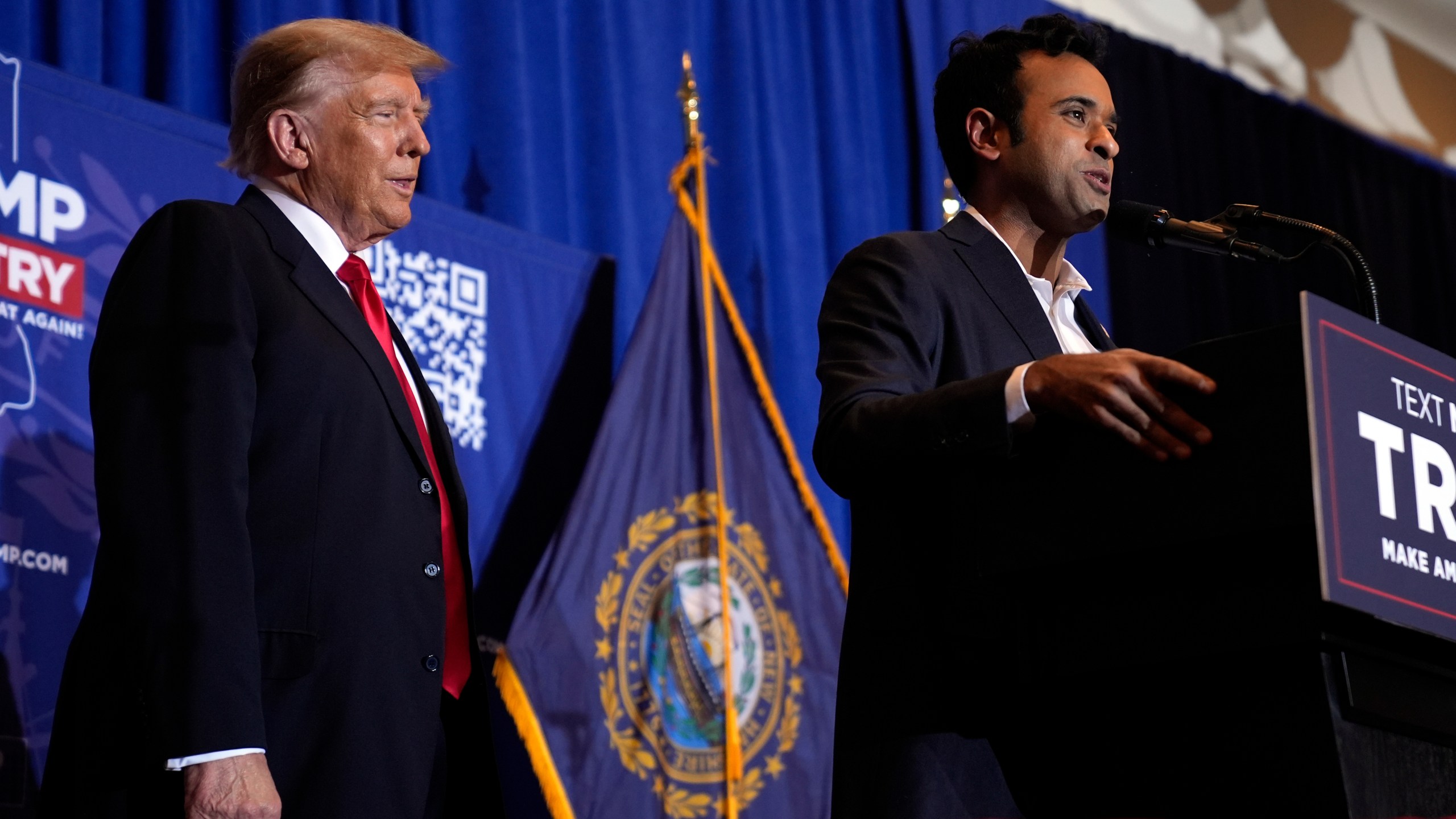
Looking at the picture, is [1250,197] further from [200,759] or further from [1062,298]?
[200,759]

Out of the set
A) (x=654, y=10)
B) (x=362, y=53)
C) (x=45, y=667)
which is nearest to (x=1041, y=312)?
(x=362, y=53)

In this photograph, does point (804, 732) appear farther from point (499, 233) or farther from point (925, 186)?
point (925, 186)

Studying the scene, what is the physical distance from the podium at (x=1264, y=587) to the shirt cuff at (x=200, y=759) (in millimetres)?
697

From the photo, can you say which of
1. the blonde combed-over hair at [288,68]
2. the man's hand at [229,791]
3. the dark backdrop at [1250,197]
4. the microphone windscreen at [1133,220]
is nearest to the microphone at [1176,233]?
the microphone windscreen at [1133,220]

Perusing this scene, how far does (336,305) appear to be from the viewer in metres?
1.77

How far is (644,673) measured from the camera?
3297 mm

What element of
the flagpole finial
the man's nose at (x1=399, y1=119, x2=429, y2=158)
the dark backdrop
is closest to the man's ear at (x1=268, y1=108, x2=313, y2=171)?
the man's nose at (x1=399, y1=119, x2=429, y2=158)

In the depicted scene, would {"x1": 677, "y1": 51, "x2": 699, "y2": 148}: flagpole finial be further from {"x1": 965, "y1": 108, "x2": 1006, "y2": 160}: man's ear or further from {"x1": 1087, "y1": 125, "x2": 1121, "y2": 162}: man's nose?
{"x1": 1087, "y1": 125, "x2": 1121, "y2": 162}: man's nose

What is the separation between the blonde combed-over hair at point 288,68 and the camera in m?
1.95

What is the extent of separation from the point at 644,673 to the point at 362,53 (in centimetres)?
165

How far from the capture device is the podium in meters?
1.10

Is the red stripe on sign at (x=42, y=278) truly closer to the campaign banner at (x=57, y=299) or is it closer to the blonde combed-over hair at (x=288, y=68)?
the campaign banner at (x=57, y=299)

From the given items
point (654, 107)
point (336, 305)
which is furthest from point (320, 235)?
point (654, 107)

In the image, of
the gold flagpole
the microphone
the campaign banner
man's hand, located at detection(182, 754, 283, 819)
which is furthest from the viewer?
the gold flagpole
